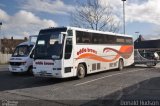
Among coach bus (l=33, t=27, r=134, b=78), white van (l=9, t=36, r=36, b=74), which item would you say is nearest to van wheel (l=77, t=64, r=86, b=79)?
coach bus (l=33, t=27, r=134, b=78)

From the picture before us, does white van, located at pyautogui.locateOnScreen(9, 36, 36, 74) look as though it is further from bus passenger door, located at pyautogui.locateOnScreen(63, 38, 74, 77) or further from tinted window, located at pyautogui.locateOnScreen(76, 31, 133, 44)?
bus passenger door, located at pyautogui.locateOnScreen(63, 38, 74, 77)

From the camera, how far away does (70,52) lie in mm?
17781

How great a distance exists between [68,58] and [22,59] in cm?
551

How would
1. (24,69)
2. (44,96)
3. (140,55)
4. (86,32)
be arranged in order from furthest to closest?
(140,55), (24,69), (86,32), (44,96)

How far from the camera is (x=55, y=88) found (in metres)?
15.5

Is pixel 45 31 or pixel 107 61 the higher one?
pixel 45 31

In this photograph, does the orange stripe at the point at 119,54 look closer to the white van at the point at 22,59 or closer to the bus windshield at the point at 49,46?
the bus windshield at the point at 49,46

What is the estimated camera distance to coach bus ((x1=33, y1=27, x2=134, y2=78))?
1703 cm

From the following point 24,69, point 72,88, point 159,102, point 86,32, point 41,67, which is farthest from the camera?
point 24,69

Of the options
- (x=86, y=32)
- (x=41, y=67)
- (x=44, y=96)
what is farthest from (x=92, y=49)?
(x=44, y=96)

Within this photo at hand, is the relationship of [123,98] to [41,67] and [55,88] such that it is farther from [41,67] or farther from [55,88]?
[41,67]

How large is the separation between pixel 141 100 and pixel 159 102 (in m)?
0.79

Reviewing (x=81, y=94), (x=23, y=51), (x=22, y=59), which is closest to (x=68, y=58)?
(x=81, y=94)

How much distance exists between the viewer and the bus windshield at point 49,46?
17.0m
